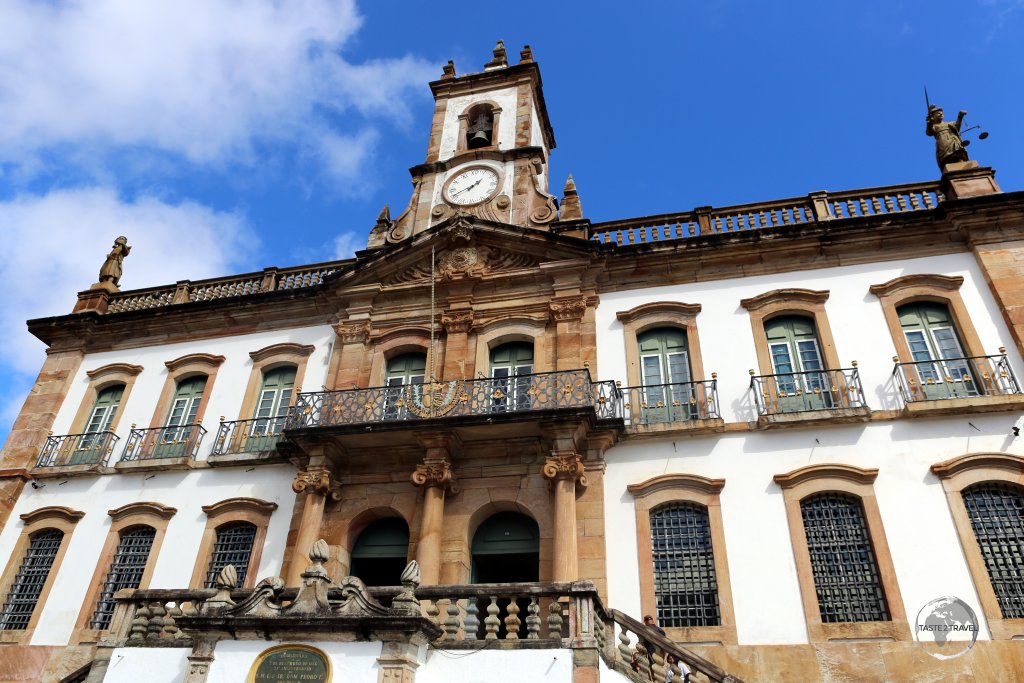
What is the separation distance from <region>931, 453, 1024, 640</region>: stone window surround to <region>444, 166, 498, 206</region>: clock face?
11171 mm

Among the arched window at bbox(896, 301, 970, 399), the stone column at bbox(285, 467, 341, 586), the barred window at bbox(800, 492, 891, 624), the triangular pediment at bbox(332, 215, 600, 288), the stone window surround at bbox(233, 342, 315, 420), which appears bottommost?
the barred window at bbox(800, 492, 891, 624)

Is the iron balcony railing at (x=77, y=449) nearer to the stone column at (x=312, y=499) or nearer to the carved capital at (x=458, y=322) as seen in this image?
the stone column at (x=312, y=499)

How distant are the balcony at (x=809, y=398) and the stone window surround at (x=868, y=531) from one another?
2.93 ft

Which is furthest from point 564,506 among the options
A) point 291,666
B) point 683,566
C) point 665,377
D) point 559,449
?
point 291,666

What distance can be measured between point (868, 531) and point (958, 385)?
127 inches

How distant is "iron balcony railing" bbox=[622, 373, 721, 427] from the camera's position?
1333 cm

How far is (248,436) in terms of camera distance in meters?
15.5

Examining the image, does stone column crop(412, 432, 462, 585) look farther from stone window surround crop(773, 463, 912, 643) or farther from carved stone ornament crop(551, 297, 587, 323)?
stone window surround crop(773, 463, 912, 643)

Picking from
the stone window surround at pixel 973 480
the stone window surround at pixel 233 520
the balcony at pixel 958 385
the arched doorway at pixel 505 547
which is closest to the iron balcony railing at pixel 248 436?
the stone window surround at pixel 233 520

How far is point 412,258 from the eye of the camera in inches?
650

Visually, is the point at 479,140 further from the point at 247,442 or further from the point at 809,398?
the point at 809,398

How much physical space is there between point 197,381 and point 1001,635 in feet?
52.8

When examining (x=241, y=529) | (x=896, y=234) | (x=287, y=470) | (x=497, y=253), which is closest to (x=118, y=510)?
(x=241, y=529)

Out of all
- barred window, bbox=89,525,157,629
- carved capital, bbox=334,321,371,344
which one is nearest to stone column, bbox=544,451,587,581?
carved capital, bbox=334,321,371,344
